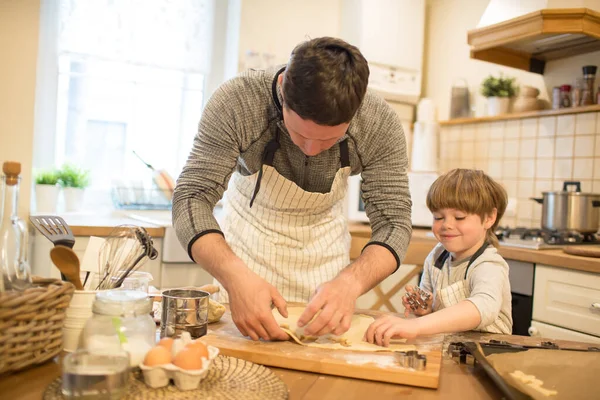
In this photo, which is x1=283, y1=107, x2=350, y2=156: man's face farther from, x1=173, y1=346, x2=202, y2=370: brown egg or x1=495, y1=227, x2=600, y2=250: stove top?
x1=495, y1=227, x2=600, y2=250: stove top

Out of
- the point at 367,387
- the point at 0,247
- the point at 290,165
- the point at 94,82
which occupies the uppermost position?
the point at 94,82

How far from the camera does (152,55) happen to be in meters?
2.95

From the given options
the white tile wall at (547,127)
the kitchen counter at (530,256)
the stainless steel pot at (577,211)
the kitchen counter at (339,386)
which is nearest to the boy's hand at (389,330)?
the kitchen counter at (339,386)

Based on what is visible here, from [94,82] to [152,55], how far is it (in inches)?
13.0

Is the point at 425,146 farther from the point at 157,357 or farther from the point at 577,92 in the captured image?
the point at 157,357

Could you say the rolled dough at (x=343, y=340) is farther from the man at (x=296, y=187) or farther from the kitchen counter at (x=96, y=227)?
the kitchen counter at (x=96, y=227)

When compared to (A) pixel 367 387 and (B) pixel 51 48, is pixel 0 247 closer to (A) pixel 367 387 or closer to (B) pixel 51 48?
(A) pixel 367 387

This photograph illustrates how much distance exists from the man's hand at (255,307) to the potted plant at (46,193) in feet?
6.24

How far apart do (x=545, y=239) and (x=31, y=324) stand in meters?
2.02

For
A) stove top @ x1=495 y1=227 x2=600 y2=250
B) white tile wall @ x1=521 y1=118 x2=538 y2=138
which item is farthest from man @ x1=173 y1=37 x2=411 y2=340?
white tile wall @ x1=521 y1=118 x2=538 y2=138

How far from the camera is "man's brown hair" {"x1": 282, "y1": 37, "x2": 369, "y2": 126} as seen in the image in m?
1.03

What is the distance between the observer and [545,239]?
2.28 m

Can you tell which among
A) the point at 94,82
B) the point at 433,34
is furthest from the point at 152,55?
the point at 433,34

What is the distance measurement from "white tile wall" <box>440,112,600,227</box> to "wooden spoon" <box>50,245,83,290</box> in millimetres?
2296
